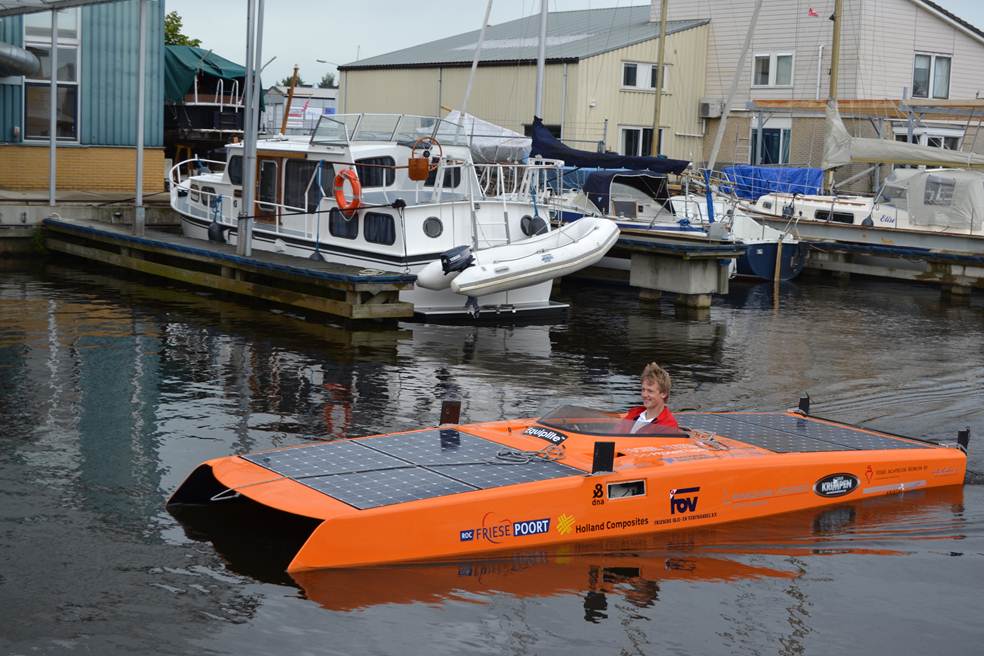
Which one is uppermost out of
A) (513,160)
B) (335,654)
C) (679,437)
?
(513,160)

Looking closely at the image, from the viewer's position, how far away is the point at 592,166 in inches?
1164

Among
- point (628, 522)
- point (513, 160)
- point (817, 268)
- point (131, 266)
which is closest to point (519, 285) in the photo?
point (513, 160)

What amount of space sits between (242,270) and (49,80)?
10661mm

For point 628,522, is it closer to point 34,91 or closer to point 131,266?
point 131,266

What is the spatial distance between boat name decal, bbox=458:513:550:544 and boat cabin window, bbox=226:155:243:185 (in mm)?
17446

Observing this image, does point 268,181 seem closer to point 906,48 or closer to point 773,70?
point 773,70

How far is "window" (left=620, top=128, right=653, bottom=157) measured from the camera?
4366 centimetres

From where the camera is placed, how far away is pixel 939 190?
102 ft

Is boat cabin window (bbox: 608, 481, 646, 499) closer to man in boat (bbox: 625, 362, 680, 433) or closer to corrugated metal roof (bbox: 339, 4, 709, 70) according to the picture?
man in boat (bbox: 625, 362, 680, 433)

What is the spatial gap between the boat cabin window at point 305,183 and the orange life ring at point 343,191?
398 millimetres

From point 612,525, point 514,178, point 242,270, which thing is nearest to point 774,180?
point 514,178

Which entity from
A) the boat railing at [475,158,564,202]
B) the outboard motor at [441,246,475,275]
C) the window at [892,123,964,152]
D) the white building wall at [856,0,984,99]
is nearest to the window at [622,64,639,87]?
the white building wall at [856,0,984,99]

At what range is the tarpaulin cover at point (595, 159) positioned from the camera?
28750mm

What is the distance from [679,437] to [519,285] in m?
10.6
